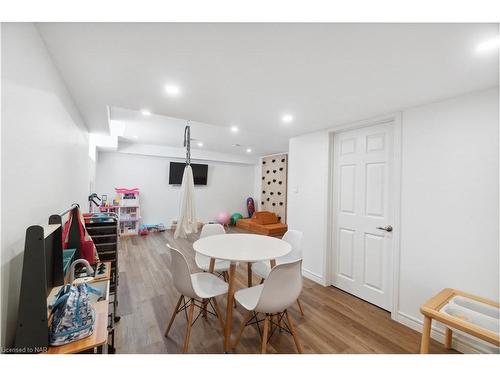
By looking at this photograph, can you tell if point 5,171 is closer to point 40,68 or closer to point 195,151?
point 40,68

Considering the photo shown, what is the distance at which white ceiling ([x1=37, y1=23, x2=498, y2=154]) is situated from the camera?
3.60 feet

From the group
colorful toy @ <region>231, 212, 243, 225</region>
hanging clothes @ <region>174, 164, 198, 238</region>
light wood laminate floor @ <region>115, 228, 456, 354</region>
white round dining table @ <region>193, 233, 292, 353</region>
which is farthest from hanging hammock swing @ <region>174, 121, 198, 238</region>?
colorful toy @ <region>231, 212, 243, 225</region>

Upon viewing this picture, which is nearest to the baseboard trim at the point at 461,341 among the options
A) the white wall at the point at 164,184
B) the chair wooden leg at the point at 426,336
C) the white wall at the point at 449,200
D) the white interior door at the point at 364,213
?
the white wall at the point at 449,200

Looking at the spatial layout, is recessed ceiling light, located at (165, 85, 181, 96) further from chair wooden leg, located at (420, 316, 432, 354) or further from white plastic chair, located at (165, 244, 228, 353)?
chair wooden leg, located at (420, 316, 432, 354)

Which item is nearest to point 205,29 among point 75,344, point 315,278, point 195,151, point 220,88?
point 220,88

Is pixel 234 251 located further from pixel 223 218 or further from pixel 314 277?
pixel 223 218

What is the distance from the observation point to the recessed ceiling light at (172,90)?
1.78 m

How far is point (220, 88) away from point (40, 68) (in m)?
1.14

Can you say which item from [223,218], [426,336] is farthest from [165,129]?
[426,336]

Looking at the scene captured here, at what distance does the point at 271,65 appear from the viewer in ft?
4.65

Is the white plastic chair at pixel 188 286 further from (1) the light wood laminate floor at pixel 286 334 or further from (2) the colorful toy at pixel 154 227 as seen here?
(2) the colorful toy at pixel 154 227

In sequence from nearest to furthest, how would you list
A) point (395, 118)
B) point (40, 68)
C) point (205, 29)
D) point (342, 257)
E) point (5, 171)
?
point (5, 171) → point (205, 29) → point (40, 68) → point (395, 118) → point (342, 257)
